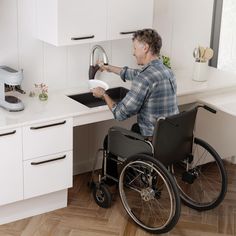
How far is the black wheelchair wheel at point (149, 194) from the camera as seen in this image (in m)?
3.56

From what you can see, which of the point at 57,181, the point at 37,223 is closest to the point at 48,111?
the point at 57,181

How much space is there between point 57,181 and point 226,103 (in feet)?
4.65

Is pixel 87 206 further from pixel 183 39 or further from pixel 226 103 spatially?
pixel 183 39

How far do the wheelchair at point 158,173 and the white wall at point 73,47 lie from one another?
2.25 ft

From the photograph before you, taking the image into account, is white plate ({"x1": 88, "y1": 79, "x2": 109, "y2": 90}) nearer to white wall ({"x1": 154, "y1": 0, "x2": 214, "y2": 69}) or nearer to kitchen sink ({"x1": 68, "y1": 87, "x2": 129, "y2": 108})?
kitchen sink ({"x1": 68, "y1": 87, "x2": 129, "y2": 108})

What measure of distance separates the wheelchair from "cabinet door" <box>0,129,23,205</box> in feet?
2.06

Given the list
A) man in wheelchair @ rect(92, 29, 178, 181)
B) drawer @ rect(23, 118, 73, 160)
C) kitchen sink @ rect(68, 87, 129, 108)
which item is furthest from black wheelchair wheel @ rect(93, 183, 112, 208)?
kitchen sink @ rect(68, 87, 129, 108)

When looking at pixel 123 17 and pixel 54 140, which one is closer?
pixel 54 140

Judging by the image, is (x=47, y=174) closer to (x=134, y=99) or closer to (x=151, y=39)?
(x=134, y=99)

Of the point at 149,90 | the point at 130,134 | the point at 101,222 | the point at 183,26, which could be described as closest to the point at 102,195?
the point at 101,222

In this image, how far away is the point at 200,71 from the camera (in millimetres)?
4609

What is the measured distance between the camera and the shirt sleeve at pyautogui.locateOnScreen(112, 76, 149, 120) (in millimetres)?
3627

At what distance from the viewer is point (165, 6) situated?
462cm

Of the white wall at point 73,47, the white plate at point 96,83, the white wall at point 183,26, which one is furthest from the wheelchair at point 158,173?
the white wall at point 183,26
